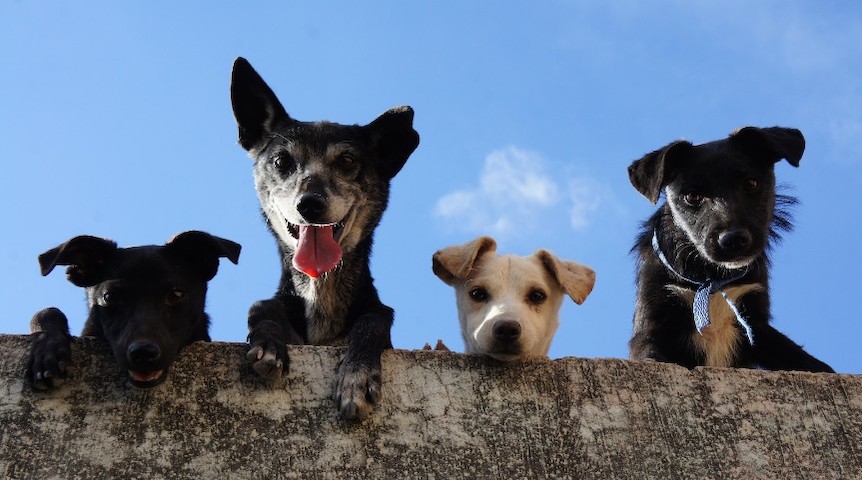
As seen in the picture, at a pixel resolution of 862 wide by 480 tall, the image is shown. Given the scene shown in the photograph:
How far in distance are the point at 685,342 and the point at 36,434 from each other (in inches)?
147

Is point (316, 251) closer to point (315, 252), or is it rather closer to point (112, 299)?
point (315, 252)

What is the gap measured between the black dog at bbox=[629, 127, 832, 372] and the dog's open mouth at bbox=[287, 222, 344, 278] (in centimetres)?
200

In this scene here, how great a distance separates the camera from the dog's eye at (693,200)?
6062 mm

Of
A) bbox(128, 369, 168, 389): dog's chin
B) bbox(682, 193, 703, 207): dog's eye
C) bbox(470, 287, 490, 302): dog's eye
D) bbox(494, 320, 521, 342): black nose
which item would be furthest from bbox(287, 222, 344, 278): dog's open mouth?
bbox(682, 193, 703, 207): dog's eye

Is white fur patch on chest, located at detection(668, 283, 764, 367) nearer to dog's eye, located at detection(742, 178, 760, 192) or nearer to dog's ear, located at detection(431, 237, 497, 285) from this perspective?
dog's eye, located at detection(742, 178, 760, 192)

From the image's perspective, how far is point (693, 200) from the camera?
240 inches

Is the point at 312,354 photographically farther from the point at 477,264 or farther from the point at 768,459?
the point at 768,459

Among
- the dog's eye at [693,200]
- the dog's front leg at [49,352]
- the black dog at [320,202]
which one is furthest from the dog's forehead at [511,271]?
the dog's front leg at [49,352]

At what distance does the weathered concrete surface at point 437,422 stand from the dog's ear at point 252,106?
2290mm

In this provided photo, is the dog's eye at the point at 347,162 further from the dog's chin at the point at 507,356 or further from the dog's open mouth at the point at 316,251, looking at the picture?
the dog's chin at the point at 507,356

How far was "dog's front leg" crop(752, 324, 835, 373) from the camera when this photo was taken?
5.76 metres

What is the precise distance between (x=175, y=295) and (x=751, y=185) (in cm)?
355

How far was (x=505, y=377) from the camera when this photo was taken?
4.81 m

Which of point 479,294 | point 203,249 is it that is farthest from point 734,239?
point 203,249
